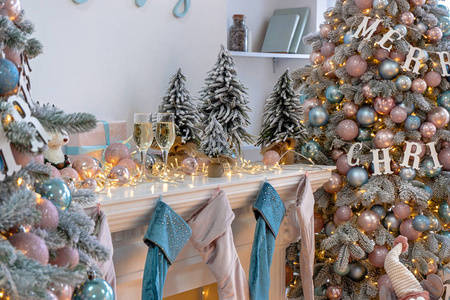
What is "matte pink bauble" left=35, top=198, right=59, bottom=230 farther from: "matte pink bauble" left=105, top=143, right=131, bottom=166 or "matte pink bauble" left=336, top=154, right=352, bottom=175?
"matte pink bauble" left=336, top=154, right=352, bottom=175

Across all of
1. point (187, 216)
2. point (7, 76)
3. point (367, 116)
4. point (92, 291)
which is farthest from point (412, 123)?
point (7, 76)

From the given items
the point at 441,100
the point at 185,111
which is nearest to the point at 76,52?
the point at 185,111

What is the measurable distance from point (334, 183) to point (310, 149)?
7.6 inches

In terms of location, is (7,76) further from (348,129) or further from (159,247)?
(348,129)

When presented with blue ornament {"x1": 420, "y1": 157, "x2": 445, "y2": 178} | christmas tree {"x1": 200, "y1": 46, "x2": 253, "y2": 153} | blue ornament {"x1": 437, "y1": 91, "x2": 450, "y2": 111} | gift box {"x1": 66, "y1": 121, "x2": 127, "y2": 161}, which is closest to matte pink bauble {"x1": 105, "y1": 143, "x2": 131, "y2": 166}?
gift box {"x1": 66, "y1": 121, "x2": 127, "y2": 161}

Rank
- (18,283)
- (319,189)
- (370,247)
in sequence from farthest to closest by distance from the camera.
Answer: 1. (319,189)
2. (370,247)
3. (18,283)

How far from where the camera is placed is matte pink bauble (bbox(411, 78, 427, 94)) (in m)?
2.36

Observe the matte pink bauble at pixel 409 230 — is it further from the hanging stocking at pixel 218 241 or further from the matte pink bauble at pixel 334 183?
the hanging stocking at pixel 218 241

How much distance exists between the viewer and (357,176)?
2.43 m

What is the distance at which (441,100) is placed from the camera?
2441 mm

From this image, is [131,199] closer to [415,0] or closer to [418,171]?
[418,171]

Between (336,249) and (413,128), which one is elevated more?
(413,128)

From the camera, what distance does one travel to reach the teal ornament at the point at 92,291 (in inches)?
41.4

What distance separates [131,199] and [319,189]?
1.21 m
